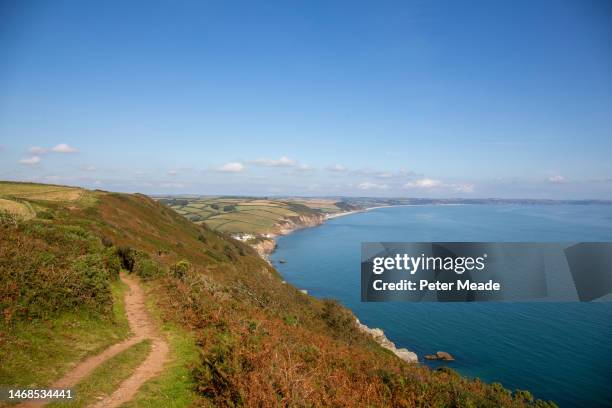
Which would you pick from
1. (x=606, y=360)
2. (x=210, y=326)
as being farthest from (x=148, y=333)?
(x=606, y=360)

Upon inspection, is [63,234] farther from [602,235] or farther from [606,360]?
[602,235]

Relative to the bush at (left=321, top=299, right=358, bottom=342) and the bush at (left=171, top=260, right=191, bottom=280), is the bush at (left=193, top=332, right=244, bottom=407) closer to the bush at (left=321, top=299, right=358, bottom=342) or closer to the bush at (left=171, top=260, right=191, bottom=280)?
the bush at (left=171, top=260, right=191, bottom=280)

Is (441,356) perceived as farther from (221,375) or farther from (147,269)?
(221,375)

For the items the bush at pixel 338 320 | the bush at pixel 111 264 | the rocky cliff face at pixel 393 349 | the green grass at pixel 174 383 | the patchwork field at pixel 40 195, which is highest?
the patchwork field at pixel 40 195

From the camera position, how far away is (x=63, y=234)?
21578 millimetres

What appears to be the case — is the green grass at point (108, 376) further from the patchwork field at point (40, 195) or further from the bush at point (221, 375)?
the patchwork field at point (40, 195)

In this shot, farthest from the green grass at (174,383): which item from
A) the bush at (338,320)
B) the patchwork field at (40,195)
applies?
the patchwork field at (40,195)

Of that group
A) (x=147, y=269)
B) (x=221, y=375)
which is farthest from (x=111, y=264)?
(x=221, y=375)

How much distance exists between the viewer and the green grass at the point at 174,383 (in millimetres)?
9250

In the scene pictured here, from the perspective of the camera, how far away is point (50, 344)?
10.9m

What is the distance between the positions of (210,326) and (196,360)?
2796mm

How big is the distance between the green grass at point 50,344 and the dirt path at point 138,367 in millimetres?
301

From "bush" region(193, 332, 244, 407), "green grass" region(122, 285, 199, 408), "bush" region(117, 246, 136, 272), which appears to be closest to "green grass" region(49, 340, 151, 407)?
"green grass" region(122, 285, 199, 408)

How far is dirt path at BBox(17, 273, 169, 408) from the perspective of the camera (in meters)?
9.16
